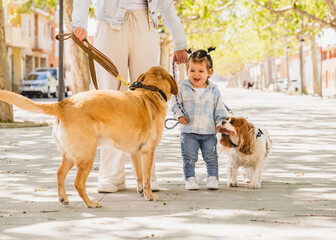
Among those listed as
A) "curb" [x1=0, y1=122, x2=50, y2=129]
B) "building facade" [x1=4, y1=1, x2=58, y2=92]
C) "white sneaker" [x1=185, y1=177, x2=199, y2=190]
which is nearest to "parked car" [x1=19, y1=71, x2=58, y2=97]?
"building facade" [x1=4, y1=1, x2=58, y2=92]

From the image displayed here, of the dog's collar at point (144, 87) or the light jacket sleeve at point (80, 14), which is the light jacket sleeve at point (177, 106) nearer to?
the dog's collar at point (144, 87)

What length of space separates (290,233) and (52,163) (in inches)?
211

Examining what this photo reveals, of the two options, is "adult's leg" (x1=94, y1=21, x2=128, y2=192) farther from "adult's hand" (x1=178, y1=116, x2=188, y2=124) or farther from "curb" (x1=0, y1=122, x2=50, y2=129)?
"curb" (x1=0, y1=122, x2=50, y2=129)

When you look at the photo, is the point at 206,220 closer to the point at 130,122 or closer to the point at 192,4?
the point at 130,122

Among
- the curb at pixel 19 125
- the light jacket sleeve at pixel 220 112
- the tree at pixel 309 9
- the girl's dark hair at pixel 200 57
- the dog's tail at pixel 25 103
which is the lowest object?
the curb at pixel 19 125

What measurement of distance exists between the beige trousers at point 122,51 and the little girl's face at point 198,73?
1.41 ft

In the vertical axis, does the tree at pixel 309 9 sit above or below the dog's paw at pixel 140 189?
above

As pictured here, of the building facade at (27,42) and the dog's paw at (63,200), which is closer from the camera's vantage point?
the dog's paw at (63,200)

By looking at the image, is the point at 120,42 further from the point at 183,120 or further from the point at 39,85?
the point at 39,85

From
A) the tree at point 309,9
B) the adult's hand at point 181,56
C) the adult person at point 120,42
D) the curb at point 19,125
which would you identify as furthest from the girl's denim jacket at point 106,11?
the tree at point 309,9

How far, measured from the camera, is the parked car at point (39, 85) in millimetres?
41719

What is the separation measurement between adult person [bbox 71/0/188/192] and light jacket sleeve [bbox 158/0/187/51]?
0.23 m

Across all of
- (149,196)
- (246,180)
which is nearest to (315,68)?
(246,180)

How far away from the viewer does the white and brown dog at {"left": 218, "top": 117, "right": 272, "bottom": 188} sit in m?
6.84
